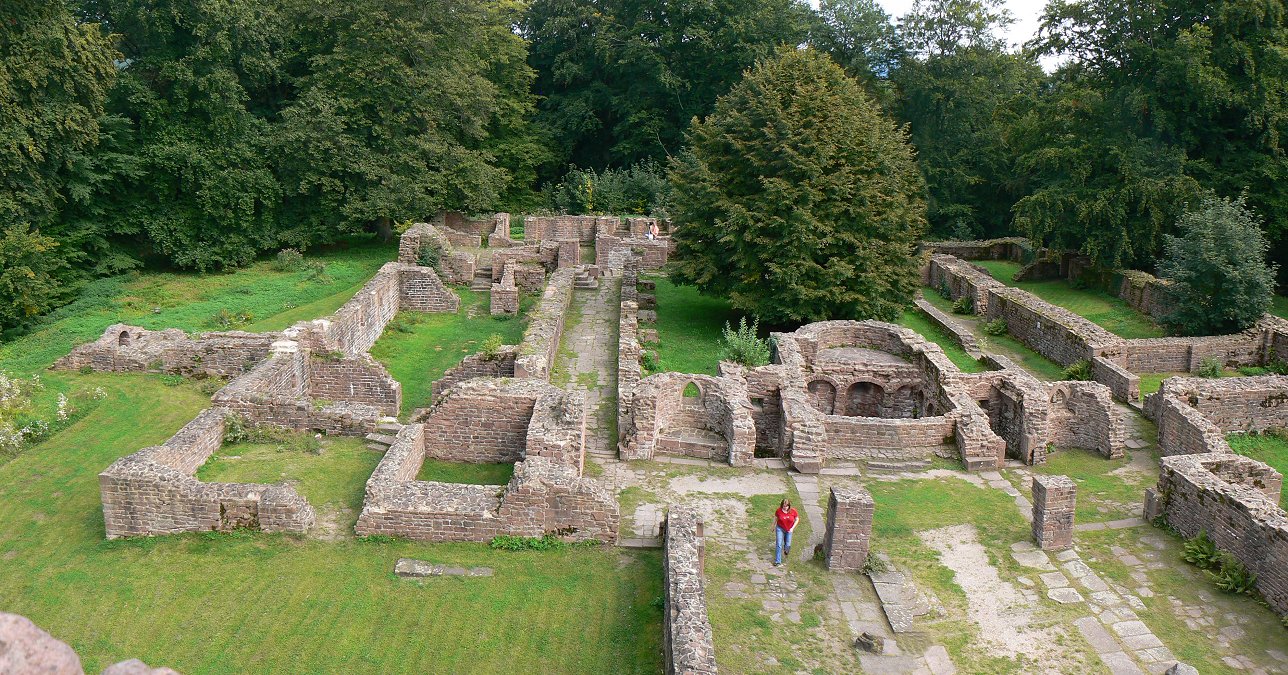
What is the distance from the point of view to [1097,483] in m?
16.5

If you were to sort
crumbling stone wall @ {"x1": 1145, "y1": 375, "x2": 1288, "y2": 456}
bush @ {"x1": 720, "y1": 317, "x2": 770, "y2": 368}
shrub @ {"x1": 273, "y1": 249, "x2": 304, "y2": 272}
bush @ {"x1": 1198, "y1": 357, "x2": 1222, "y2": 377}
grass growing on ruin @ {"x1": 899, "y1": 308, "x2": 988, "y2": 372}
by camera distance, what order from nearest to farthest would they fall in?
crumbling stone wall @ {"x1": 1145, "y1": 375, "x2": 1288, "y2": 456} < bush @ {"x1": 720, "y1": 317, "x2": 770, "y2": 368} < bush @ {"x1": 1198, "y1": 357, "x2": 1222, "y2": 377} < grass growing on ruin @ {"x1": 899, "y1": 308, "x2": 988, "y2": 372} < shrub @ {"x1": 273, "y1": 249, "x2": 304, "y2": 272}

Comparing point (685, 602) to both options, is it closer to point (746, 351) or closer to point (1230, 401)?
point (746, 351)

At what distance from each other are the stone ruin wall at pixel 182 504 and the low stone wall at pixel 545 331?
6699mm

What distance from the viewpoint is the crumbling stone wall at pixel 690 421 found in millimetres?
16812

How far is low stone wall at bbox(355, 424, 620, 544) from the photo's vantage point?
12.9 meters

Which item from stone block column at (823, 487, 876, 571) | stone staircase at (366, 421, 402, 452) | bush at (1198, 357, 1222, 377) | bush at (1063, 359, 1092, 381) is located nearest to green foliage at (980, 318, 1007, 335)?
bush at (1063, 359, 1092, 381)

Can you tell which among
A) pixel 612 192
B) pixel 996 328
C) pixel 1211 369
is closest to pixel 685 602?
pixel 1211 369

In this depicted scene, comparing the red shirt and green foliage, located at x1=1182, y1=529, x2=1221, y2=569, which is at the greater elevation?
the red shirt

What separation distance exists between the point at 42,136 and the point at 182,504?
63.9ft

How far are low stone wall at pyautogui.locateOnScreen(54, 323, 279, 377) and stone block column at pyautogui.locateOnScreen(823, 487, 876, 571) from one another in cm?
1231

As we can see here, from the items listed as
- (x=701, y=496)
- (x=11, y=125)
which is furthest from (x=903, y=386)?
(x=11, y=125)

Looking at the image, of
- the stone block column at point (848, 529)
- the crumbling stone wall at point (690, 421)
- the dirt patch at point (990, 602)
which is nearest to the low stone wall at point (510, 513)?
the stone block column at point (848, 529)

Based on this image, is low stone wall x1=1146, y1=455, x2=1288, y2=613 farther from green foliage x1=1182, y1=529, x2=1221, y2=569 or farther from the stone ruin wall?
the stone ruin wall

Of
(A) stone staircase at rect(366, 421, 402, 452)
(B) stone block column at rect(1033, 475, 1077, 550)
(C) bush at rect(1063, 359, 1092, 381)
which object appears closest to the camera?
(B) stone block column at rect(1033, 475, 1077, 550)
